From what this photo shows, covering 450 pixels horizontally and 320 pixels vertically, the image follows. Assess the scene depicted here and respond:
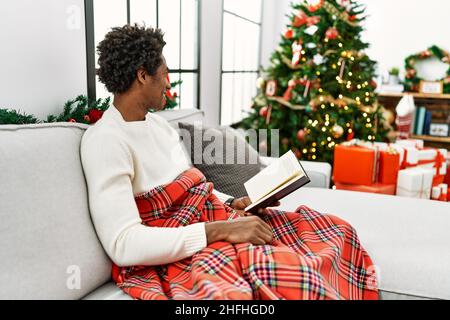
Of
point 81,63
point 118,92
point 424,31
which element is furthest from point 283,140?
point 118,92

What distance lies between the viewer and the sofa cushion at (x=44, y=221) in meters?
0.94

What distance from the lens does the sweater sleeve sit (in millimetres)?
1062

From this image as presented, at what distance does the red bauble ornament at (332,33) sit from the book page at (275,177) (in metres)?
2.31

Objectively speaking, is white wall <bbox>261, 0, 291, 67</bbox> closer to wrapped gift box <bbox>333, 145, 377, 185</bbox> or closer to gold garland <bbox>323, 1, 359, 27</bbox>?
gold garland <bbox>323, 1, 359, 27</bbox>

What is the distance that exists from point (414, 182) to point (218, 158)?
1547 millimetres

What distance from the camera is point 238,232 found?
44.9 inches

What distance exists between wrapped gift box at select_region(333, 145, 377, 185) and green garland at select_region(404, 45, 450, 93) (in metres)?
1.70

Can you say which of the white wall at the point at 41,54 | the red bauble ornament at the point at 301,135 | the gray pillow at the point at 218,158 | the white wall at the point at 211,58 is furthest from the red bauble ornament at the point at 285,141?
the white wall at the point at 41,54

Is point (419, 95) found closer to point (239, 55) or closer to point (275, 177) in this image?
point (239, 55)

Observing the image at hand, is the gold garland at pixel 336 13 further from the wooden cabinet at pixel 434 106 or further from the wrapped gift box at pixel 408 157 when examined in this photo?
the wrapped gift box at pixel 408 157

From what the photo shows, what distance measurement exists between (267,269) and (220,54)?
263 cm

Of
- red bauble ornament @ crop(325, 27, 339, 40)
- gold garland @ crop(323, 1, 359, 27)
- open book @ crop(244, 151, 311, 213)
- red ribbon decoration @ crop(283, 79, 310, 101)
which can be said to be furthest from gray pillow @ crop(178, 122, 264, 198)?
gold garland @ crop(323, 1, 359, 27)
